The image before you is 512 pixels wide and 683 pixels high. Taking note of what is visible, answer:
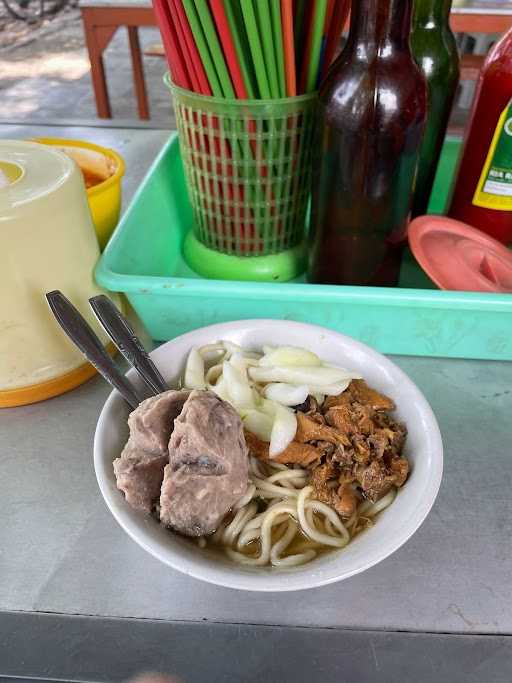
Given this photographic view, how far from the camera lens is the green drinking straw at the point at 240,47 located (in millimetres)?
623

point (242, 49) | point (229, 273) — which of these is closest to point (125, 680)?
point (229, 273)

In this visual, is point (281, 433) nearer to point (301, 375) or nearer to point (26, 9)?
point (301, 375)

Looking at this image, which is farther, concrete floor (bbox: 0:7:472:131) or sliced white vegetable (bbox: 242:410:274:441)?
concrete floor (bbox: 0:7:472:131)

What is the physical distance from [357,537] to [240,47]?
1.94ft

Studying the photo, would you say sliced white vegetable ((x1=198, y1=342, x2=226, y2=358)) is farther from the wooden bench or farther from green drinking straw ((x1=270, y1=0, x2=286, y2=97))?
the wooden bench

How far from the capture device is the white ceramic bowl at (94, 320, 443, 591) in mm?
454

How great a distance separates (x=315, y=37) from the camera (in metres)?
0.68

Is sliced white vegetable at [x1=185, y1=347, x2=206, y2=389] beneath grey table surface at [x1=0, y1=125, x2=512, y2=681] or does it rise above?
above

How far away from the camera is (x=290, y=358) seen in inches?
25.2

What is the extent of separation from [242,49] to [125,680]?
0.72 meters

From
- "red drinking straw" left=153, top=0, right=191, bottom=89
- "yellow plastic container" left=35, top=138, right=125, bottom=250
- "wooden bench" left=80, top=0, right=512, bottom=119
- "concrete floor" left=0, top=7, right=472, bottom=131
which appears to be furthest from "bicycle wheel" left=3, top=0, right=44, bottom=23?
"red drinking straw" left=153, top=0, right=191, bottom=89

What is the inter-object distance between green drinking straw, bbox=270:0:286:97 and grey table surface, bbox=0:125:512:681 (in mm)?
523

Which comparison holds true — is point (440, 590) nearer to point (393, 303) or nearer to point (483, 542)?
point (483, 542)

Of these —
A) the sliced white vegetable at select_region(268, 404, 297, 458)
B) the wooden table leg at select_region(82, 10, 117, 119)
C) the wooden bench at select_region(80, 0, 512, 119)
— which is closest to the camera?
the sliced white vegetable at select_region(268, 404, 297, 458)
